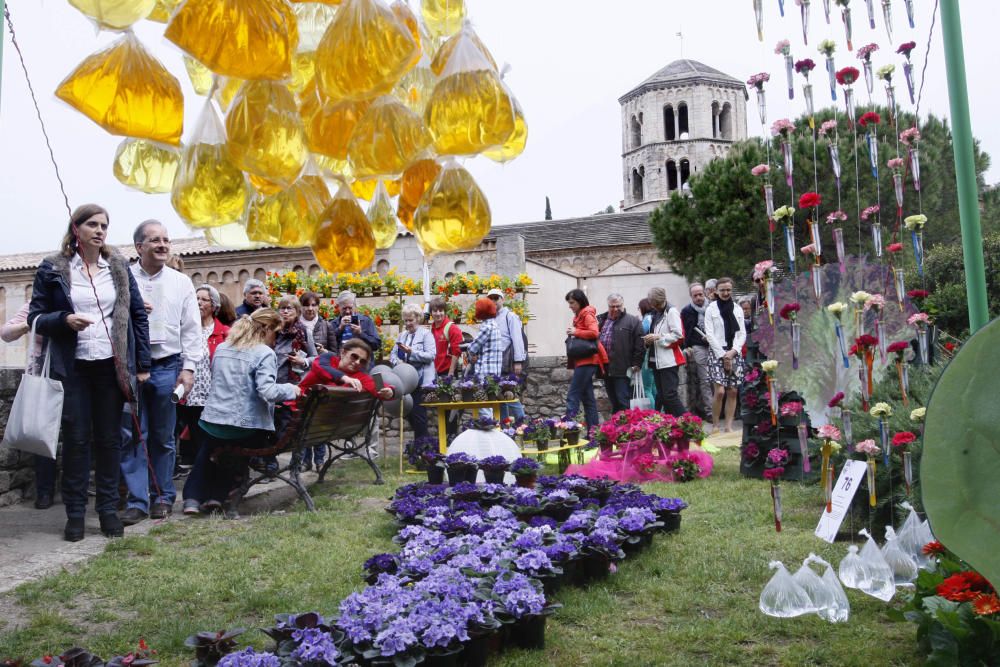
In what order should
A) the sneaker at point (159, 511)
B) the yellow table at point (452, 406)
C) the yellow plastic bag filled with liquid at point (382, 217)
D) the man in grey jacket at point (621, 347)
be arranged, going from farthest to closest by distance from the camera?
the man in grey jacket at point (621, 347), the yellow table at point (452, 406), the sneaker at point (159, 511), the yellow plastic bag filled with liquid at point (382, 217)

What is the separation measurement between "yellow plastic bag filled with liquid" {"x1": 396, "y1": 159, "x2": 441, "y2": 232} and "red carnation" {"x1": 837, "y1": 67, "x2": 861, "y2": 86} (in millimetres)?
1793

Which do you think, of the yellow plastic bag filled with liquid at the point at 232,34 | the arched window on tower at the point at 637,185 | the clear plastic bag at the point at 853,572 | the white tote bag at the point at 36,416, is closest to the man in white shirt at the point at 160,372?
the white tote bag at the point at 36,416

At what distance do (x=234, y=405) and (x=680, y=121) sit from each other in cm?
4976

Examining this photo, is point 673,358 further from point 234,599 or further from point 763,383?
point 234,599

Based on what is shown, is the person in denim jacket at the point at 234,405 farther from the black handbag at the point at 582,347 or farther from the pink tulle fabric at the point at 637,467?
the black handbag at the point at 582,347

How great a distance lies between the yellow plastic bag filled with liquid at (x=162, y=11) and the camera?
3.81 ft

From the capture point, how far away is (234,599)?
3.63m

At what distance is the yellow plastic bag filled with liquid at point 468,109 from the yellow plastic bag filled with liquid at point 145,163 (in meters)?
0.40

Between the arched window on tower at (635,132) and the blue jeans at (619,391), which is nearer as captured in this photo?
the blue jeans at (619,391)

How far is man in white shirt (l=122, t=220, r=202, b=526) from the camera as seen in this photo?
495 centimetres

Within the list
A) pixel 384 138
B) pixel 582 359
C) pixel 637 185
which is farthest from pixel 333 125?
pixel 637 185

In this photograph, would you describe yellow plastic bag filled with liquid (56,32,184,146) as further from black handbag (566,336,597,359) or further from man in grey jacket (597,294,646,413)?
man in grey jacket (597,294,646,413)

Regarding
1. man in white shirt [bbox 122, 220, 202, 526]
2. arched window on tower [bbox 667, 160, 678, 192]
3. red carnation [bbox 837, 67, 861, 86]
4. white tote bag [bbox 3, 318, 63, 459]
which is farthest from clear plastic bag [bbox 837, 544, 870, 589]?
arched window on tower [bbox 667, 160, 678, 192]

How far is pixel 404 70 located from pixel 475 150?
0.45 ft
